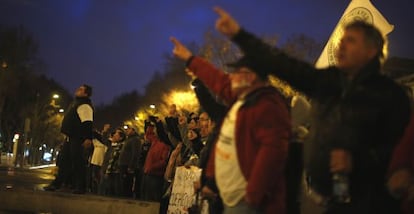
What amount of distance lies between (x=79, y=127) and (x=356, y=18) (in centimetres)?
518

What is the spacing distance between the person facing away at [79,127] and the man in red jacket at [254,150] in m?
6.10

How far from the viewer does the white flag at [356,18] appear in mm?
7789

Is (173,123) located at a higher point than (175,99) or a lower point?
lower

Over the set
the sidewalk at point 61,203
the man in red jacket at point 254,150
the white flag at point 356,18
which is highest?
the white flag at point 356,18

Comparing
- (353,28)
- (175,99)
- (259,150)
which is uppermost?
(175,99)

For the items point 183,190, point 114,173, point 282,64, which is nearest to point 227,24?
point 282,64

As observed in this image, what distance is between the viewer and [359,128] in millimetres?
3475

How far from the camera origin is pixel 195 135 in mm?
9156

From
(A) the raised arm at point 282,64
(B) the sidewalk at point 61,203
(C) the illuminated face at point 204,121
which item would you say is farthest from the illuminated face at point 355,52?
(B) the sidewalk at point 61,203

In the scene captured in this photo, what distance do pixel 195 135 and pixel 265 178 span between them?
5.14 meters

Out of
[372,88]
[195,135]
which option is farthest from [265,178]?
[195,135]

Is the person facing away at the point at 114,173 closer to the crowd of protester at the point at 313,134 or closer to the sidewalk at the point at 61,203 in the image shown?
the sidewalk at the point at 61,203

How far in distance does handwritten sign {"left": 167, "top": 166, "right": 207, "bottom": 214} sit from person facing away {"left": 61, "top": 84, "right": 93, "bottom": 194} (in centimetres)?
218

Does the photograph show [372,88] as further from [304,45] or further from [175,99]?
[175,99]
